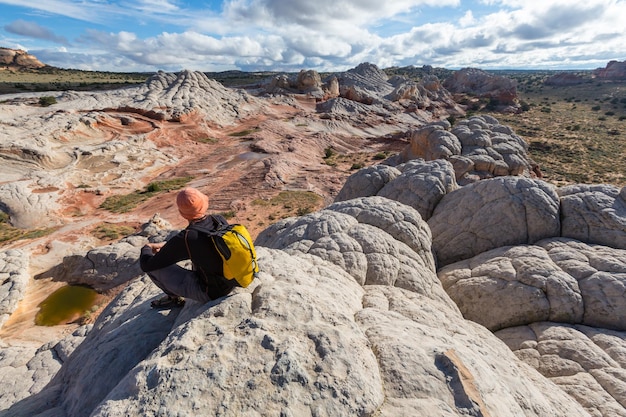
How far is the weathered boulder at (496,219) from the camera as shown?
10.1m

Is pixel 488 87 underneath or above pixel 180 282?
underneath

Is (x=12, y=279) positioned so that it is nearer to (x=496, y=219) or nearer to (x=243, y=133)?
(x=496, y=219)

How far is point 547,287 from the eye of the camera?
320 inches

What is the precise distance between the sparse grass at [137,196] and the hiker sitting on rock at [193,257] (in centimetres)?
2032

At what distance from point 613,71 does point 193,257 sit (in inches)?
6823

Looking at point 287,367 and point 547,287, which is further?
point 547,287

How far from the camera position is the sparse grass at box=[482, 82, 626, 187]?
3200 centimetres

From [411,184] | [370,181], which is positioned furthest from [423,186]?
[370,181]

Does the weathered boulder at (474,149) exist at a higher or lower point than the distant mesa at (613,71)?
lower

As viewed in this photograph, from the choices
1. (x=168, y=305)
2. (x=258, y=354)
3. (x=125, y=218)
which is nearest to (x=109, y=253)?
(x=125, y=218)

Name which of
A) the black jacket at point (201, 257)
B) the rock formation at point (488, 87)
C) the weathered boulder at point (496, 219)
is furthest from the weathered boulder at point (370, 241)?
the rock formation at point (488, 87)

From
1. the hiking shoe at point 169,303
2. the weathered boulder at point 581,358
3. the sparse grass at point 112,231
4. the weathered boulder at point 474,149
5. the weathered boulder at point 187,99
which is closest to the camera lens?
the hiking shoe at point 169,303

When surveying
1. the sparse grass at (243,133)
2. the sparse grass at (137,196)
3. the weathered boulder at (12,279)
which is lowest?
the sparse grass at (137,196)

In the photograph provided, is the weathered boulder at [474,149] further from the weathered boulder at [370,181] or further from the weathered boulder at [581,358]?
the weathered boulder at [581,358]
